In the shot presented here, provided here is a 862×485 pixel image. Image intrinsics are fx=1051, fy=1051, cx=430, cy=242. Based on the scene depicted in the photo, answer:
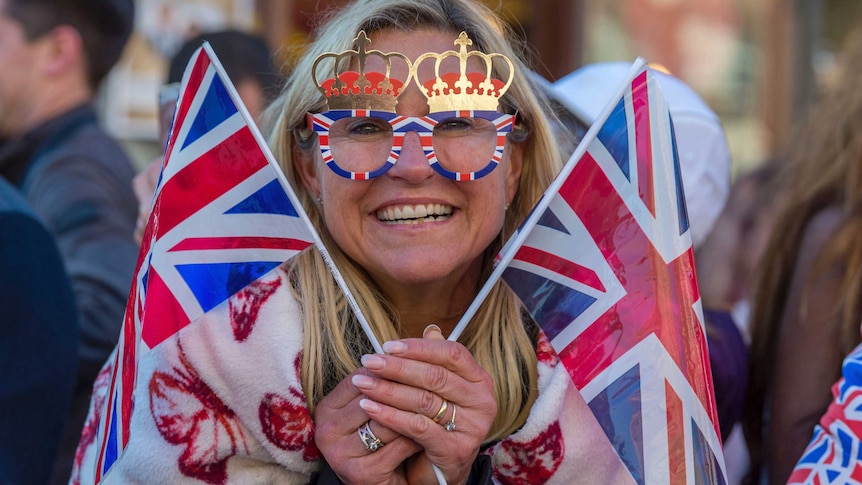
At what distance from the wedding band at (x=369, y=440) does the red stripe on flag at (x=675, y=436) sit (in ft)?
1.81

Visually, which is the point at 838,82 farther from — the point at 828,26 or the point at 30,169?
the point at 828,26

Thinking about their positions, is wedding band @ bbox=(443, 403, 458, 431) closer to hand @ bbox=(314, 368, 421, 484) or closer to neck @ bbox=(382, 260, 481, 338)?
hand @ bbox=(314, 368, 421, 484)

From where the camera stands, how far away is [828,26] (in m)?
8.24

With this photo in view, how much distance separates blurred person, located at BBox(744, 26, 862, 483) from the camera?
7.97 ft

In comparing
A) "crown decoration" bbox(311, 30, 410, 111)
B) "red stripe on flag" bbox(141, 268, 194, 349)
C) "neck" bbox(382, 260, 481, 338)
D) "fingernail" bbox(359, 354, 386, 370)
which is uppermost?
"crown decoration" bbox(311, 30, 410, 111)

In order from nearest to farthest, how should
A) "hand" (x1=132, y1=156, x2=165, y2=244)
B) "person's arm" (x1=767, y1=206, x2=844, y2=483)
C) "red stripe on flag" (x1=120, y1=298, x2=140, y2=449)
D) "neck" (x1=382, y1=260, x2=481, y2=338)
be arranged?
"red stripe on flag" (x1=120, y1=298, x2=140, y2=449) → "neck" (x1=382, y1=260, x2=481, y2=338) → "person's arm" (x1=767, y1=206, x2=844, y2=483) → "hand" (x1=132, y1=156, x2=165, y2=244)

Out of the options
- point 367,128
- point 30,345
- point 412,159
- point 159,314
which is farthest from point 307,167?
point 30,345

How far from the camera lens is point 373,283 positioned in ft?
7.34

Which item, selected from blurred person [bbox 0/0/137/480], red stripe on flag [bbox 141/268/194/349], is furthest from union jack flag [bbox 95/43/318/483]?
blurred person [bbox 0/0/137/480]

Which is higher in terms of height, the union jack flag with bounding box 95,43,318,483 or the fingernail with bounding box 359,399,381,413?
the union jack flag with bounding box 95,43,318,483

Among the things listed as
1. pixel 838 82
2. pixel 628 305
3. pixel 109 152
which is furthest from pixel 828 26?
pixel 628 305

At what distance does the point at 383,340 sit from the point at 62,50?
211 centimetres

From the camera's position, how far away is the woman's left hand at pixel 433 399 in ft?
6.07

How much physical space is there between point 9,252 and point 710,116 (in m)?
1.89
